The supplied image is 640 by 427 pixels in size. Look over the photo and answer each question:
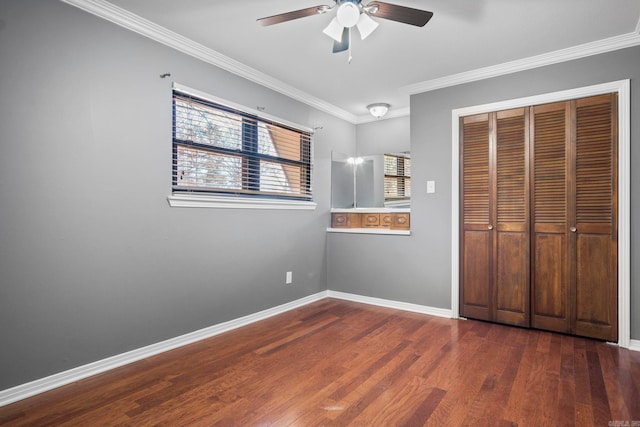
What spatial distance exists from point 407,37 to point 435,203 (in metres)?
1.62

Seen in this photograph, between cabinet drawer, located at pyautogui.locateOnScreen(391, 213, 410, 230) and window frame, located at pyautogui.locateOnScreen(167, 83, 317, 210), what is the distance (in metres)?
0.93

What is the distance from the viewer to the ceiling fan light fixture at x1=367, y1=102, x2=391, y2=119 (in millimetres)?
4151

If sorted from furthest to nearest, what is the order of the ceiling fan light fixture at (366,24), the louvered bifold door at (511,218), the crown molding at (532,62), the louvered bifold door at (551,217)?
1. the louvered bifold door at (511,218)
2. the louvered bifold door at (551,217)
3. the crown molding at (532,62)
4. the ceiling fan light fixture at (366,24)

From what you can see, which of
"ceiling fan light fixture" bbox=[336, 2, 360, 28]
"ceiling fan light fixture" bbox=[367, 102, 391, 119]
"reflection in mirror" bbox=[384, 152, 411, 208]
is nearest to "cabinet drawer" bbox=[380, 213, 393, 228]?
"reflection in mirror" bbox=[384, 152, 411, 208]

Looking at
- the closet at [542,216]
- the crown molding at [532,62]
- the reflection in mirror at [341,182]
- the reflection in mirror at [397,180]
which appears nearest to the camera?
the crown molding at [532,62]

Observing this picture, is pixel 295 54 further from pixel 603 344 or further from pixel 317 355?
pixel 603 344

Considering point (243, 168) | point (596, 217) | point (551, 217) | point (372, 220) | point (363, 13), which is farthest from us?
point (372, 220)

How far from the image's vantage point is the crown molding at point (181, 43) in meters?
2.20

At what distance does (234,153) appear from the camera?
3.10 meters

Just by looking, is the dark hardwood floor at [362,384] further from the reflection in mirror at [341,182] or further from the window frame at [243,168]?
the reflection in mirror at [341,182]

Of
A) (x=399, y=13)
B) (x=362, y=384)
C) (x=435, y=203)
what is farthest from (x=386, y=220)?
(x=399, y=13)

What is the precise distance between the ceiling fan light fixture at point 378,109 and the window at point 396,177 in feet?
1.82

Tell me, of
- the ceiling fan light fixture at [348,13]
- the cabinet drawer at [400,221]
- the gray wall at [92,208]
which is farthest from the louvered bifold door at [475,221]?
the gray wall at [92,208]

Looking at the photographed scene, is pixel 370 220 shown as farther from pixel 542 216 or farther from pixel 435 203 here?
pixel 542 216
